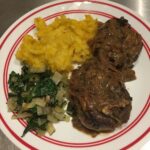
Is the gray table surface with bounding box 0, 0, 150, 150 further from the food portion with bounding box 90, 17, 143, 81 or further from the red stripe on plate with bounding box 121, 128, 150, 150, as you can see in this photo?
the red stripe on plate with bounding box 121, 128, 150, 150

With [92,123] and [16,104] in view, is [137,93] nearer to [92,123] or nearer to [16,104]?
[92,123]

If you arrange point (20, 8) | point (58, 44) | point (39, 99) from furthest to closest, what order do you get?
point (20, 8) < point (58, 44) < point (39, 99)

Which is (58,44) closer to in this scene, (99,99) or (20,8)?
(99,99)

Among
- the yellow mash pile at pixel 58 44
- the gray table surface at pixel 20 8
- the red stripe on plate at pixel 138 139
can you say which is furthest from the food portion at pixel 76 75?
the gray table surface at pixel 20 8

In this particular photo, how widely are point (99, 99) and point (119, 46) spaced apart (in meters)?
0.43

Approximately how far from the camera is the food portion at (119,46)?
7.64ft

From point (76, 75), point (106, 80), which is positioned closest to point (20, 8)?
point (76, 75)

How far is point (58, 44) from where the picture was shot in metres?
2.34

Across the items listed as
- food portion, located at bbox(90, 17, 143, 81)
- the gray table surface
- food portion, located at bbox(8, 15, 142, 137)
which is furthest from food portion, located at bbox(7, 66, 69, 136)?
the gray table surface

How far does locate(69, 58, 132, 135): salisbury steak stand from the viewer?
2084 millimetres

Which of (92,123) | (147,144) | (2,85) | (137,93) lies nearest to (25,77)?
(2,85)

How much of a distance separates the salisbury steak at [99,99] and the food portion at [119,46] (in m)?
0.11

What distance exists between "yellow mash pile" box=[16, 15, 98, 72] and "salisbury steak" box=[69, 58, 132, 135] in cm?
17

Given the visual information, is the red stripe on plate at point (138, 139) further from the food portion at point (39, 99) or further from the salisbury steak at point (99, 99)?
the food portion at point (39, 99)
